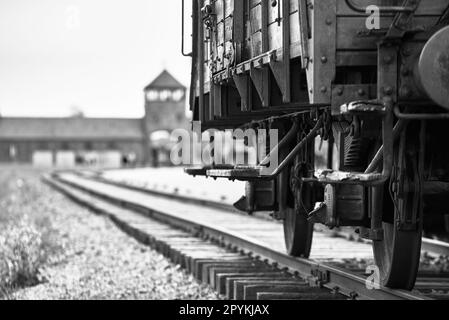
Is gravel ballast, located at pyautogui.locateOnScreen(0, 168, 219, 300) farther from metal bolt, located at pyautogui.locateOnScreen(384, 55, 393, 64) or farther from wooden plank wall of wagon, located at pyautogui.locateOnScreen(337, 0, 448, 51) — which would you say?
metal bolt, located at pyautogui.locateOnScreen(384, 55, 393, 64)

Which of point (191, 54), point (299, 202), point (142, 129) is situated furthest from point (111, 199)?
point (142, 129)

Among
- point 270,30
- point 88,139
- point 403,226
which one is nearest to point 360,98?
point 403,226

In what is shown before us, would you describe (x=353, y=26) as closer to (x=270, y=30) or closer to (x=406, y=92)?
(x=406, y=92)

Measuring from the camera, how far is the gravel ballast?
28.7 feet

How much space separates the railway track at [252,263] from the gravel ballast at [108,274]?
0.64ft

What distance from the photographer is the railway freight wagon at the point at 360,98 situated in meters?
5.57

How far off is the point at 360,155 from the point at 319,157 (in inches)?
786

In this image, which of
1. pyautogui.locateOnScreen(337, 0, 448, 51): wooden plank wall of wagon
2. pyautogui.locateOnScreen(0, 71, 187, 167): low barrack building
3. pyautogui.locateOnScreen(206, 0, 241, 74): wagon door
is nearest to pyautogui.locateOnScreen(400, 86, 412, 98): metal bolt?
pyautogui.locateOnScreen(337, 0, 448, 51): wooden plank wall of wagon

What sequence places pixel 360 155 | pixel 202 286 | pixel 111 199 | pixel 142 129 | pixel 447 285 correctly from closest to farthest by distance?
pixel 360 155, pixel 447 285, pixel 202 286, pixel 111 199, pixel 142 129

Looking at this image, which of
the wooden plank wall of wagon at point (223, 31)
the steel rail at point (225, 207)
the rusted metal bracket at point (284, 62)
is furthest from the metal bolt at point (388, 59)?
the steel rail at point (225, 207)

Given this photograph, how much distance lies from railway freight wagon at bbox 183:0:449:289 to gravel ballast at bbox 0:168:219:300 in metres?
1.47

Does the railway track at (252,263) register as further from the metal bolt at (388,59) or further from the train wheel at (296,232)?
the metal bolt at (388,59)
